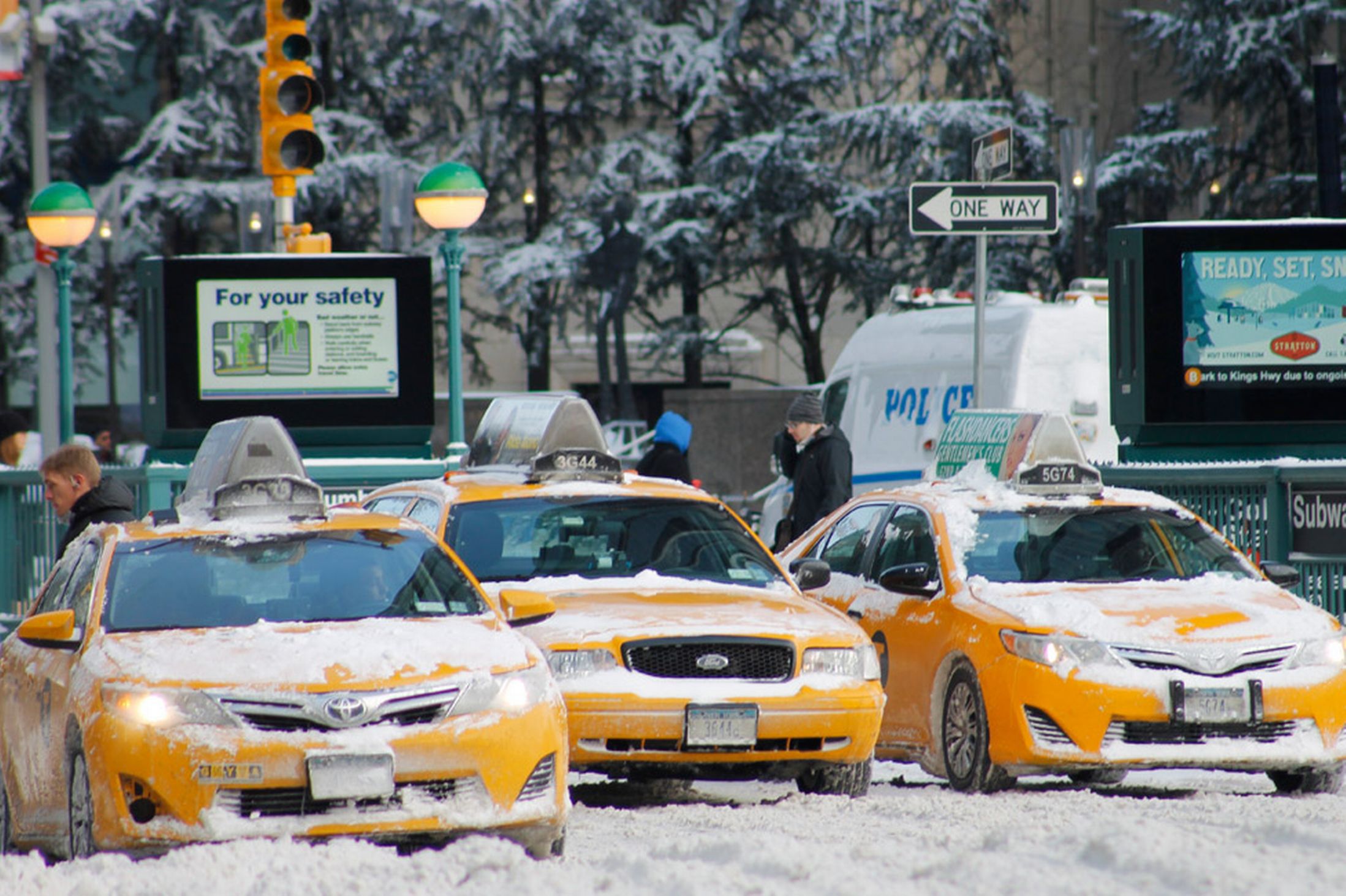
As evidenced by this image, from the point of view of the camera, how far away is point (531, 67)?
3478cm

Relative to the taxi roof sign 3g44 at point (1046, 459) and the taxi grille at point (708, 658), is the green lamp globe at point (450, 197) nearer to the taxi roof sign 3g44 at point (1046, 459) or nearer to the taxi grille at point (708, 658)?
the taxi roof sign 3g44 at point (1046, 459)

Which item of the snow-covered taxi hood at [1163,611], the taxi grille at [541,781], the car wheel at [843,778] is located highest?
the snow-covered taxi hood at [1163,611]

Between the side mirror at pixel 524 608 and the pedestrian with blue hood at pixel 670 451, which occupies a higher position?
the pedestrian with blue hood at pixel 670 451

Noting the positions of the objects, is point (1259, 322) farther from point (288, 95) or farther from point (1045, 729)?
point (288, 95)

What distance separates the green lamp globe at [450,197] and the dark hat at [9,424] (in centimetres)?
360

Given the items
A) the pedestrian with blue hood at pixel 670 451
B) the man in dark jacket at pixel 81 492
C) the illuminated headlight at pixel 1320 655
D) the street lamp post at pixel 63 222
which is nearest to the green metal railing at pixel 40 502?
the pedestrian with blue hood at pixel 670 451

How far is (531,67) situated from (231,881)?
29349 millimetres

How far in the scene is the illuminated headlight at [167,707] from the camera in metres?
6.99

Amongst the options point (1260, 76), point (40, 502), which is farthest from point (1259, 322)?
point (1260, 76)

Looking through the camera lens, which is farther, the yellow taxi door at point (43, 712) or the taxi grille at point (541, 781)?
the yellow taxi door at point (43, 712)

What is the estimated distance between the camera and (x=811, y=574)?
10.2 m

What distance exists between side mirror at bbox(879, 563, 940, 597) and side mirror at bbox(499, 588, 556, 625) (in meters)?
2.53

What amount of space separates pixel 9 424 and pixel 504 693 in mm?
8199

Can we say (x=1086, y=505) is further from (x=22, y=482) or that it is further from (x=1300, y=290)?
(x=22, y=482)
